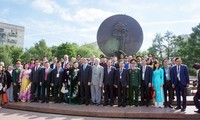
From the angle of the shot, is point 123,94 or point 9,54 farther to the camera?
point 9,54

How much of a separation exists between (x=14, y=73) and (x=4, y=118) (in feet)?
10.9

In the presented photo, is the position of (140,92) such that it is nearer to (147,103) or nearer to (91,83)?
(147,103)

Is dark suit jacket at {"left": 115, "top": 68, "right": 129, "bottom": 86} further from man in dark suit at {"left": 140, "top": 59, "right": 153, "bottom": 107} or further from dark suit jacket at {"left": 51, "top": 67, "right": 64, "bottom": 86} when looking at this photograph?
dark suit jacket at {"left": 51, "top": 67, "right": 64, "bottom": 86}

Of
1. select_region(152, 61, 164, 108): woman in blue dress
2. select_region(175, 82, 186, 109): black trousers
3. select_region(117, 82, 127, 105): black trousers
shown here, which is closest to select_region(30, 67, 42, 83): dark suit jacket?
select_region(117, 82, 127, 105): black trousers

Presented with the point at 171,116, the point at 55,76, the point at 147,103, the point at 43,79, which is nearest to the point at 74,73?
the point at 55,76

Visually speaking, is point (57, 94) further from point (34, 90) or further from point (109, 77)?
point (109, 77)

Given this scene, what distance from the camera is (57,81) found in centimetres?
962

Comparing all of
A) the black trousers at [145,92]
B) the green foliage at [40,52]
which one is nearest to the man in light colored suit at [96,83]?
the black trousers at [145,92]

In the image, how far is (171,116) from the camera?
23.8 feet

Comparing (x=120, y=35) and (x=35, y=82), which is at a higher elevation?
(x=120, y=35)

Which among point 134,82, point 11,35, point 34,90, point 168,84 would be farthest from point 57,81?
point 11,35

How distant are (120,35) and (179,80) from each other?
21.4 feet

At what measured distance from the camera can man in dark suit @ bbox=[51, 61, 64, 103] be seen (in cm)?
962

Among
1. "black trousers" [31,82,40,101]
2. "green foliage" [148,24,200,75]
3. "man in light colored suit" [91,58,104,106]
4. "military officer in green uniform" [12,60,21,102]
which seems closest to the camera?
"man in light colored suit" [91,58,104,106]
